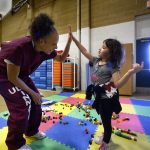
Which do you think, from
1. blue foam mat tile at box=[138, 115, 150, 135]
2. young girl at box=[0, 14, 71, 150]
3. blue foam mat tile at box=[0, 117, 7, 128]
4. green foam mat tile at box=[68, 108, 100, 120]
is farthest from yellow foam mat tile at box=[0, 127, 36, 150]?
blue foam mat tile at box=[138, 115, 150, 135]

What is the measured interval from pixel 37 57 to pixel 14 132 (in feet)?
2.02

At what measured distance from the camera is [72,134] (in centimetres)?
181

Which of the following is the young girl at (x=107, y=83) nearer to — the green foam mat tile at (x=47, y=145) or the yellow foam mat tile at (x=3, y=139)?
the green foam mat tile at (x=47, y=145)

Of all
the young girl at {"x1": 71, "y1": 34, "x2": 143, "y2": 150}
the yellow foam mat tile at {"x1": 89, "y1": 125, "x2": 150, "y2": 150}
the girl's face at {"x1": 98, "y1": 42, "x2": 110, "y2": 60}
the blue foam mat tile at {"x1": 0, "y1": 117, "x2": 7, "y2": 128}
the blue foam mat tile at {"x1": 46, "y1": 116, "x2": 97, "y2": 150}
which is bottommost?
the yellow foam mat tile at {"x1": 89, "y1": 125, "x2": 150, "y2": 150}

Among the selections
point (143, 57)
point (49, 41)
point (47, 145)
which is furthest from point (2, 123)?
point (143, 57)

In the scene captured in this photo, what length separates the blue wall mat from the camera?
474cm

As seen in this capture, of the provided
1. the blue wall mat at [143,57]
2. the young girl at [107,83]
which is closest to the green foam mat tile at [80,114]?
the young girl at [107,83]

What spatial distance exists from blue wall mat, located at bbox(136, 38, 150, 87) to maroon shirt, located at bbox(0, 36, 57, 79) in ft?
13.0

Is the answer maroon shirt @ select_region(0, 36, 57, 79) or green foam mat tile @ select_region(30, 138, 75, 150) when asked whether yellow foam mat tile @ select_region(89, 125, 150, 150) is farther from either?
maroon shirt @ select_region(0, 36, 57, 79)

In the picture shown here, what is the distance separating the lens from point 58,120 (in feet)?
7.32

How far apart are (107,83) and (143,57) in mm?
3744

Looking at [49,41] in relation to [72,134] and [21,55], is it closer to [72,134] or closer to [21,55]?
[21,55]

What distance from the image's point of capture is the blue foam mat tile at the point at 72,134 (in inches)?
63.3

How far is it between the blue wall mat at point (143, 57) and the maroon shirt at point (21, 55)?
3969mm
